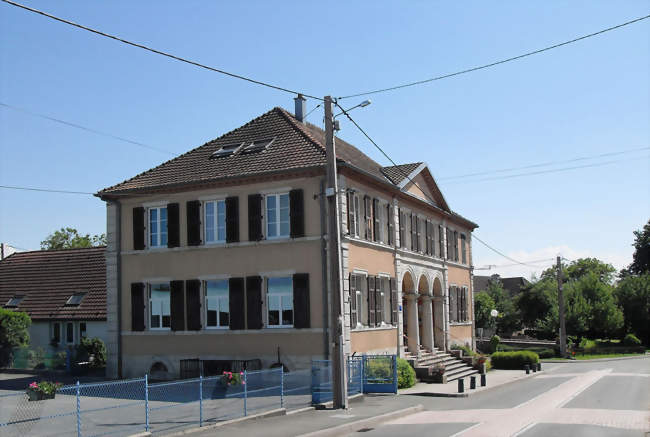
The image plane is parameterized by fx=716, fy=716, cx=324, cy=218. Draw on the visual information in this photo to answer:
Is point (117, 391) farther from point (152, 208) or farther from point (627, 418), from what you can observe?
point (627, 418)

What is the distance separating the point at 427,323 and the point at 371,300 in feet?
26.9

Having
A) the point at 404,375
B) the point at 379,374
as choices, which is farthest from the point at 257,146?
the point at 404,375

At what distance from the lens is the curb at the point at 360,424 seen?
51.6 ft

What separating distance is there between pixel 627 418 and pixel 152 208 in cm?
1939

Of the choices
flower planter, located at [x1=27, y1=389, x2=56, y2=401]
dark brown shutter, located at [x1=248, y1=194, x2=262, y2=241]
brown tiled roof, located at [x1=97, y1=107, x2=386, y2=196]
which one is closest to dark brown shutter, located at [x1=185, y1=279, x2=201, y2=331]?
dark brown shutter, located at [x1=248, y1=194, x2=262, y2=241]

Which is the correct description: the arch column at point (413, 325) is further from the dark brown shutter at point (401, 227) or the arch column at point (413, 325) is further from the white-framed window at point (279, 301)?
the white-framed window at point (279, 301)

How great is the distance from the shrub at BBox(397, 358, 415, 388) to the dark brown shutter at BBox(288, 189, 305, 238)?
6.02 metres

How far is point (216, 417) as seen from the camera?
1684cm

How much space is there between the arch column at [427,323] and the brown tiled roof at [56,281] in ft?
51.7

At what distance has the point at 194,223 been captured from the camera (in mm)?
28031

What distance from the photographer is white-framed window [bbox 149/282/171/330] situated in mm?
28578

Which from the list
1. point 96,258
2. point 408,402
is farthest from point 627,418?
point 96,258

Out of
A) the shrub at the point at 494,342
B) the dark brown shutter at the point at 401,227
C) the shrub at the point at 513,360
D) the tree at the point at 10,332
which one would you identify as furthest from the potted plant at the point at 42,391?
the shrub at the point at 494,342

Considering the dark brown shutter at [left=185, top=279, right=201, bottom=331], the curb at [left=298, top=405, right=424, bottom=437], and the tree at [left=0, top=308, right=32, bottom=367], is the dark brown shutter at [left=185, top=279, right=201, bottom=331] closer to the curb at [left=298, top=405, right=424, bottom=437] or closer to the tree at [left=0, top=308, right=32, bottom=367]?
the curb at [left=298, top=405, right=424, bottom=437]
